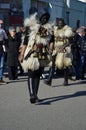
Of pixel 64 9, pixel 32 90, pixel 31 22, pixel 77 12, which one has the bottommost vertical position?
pixel 77 12

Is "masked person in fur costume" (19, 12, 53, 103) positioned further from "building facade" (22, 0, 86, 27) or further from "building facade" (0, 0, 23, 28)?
"building facade" (22, 0, 86, 27)

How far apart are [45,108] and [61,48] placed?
134 inches

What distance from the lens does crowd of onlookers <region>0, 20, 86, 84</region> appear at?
42.5 feet

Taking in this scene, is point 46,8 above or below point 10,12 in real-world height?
above

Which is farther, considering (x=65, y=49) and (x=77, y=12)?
(x=77, y=12)

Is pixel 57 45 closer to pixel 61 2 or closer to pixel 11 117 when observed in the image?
pixel 11 117

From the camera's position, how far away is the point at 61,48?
1229cm

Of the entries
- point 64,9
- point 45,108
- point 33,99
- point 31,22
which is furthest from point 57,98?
point 64,9

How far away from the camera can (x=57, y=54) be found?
40.6ft

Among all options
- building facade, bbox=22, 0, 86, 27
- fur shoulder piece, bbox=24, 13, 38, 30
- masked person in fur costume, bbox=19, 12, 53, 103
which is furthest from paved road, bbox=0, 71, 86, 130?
building facade, bbox=22, 0, 86, 27

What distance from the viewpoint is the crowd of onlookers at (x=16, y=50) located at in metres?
12.9

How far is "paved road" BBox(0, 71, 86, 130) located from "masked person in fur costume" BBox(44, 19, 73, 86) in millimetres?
Result: 537

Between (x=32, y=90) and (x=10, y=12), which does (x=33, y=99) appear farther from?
(x=10, y=12)

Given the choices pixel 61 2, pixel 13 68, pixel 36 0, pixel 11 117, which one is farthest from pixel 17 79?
pixel 61 2
